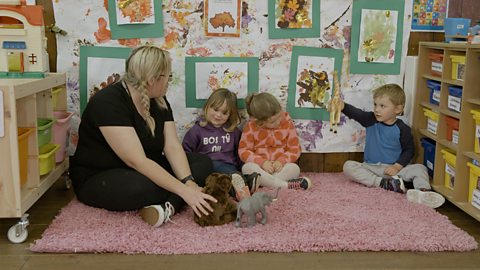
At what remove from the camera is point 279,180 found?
2.54 meters

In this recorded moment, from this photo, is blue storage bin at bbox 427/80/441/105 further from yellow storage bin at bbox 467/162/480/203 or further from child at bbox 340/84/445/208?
yellow storage bin at bbox 467/162/480/203

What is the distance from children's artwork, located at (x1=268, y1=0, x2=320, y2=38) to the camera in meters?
2.68

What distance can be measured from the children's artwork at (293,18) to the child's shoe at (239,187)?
0.74m

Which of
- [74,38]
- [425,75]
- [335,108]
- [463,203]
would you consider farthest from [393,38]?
[74,38]

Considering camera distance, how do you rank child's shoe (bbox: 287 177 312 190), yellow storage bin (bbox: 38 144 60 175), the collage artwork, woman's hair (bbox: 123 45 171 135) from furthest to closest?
the collage artwork → child's shoe (bbox: 287 177 312 190) → yellow storage bin (bbox: 38 144 60 175) → woman's hair (bbox: 123 45 171 135)

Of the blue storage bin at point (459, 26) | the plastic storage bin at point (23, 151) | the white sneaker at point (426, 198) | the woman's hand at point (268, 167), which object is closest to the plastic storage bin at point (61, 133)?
the plastic storage bin at point (23, 151)

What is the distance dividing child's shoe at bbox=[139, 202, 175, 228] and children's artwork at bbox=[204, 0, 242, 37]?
3.21 feet

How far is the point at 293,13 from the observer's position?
269cm

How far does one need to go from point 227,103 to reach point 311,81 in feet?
1.51

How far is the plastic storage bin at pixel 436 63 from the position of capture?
8.39 feet

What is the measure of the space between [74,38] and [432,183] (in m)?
1.77

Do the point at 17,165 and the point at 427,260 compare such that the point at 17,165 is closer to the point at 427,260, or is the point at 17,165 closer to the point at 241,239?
the point at 241,239

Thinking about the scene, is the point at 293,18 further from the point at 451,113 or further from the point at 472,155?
the point at 472,155

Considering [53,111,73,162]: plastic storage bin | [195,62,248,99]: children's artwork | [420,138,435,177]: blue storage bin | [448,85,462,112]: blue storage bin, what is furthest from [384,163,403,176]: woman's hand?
[53,111,73,162]: plastic storage bin
